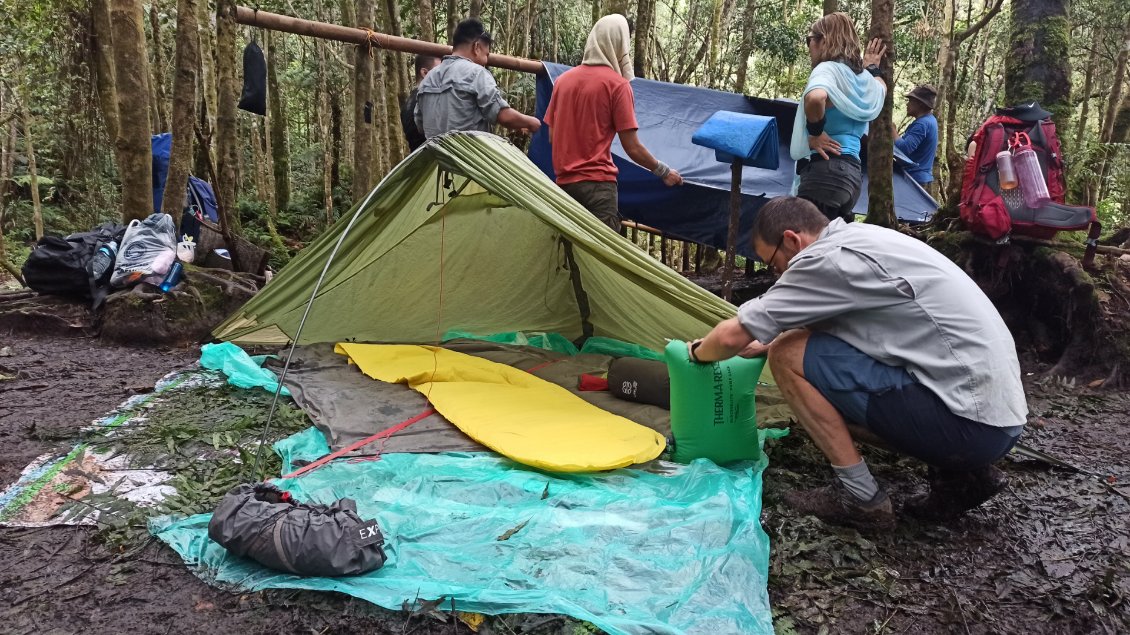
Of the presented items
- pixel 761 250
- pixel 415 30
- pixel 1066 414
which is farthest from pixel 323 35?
pixel 415 30

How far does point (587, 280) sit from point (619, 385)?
906 millimetres

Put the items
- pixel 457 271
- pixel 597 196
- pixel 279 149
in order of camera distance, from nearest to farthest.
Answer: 1. pixel 597 196
2. pixel 457 271
3. pixel 279 149

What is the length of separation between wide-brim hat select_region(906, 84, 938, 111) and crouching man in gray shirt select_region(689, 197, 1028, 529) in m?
3.10

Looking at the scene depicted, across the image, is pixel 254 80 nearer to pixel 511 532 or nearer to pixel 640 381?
pixel 640 381

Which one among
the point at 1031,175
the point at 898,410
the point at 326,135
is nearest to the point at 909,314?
the point at 898,410

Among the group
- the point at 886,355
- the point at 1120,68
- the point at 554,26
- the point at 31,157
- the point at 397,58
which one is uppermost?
the point at 554,26

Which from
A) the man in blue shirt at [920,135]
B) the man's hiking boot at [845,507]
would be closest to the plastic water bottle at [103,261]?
the man's hiking boot at [845,507]

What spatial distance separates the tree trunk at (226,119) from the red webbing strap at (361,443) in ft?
8.63

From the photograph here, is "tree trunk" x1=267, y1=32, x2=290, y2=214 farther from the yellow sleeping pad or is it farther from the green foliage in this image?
the green foliage

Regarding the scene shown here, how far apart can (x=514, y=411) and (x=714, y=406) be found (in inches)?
36.1

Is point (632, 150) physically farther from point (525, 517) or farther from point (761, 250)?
point (525, 517)

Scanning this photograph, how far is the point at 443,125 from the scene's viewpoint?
3699 mm

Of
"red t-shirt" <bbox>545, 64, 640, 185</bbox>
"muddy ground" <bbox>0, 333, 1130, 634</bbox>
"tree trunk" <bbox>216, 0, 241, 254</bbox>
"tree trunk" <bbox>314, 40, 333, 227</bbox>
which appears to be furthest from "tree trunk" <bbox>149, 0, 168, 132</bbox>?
"muddy ground" <bbox>0, 333, 1130, 634</bbox>

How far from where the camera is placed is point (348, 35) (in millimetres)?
4344
